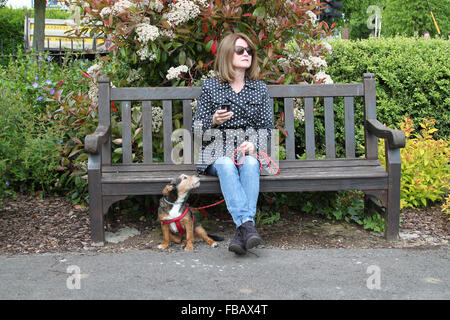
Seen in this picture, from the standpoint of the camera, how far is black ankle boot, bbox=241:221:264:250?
3.38 m

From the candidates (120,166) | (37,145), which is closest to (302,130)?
(120,166)

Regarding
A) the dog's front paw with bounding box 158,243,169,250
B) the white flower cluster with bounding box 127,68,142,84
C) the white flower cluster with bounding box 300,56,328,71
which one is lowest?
the dog's front paw with bounding box 158,243,169,250

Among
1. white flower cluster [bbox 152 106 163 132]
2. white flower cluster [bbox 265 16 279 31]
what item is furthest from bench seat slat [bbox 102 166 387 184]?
white flower cluster [bbox 265 16 279 31]

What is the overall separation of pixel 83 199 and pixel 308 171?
2.13 meters

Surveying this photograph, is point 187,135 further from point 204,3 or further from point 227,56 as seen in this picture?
point 204,3

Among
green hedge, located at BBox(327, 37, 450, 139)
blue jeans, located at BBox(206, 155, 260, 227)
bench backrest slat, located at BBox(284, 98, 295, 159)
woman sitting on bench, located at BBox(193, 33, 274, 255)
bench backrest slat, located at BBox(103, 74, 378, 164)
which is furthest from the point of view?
green hedge, located at BBox(327, 37, 450, 139)

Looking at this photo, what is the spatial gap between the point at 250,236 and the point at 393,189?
3.99ft

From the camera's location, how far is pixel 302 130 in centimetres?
510

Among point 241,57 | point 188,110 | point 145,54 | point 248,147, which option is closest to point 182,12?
point 145,54

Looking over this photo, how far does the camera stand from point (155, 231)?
425cm

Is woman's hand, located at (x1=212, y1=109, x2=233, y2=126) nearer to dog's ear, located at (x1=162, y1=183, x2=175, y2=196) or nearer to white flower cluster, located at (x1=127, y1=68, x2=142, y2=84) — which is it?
dog's ear, located at (x1=162, y1=183, x2=175, y2=196)

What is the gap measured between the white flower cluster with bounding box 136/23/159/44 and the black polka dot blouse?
539 millimetres

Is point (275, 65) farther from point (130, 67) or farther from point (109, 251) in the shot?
point (109, 251)

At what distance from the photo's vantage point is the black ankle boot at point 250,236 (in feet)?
11.1
